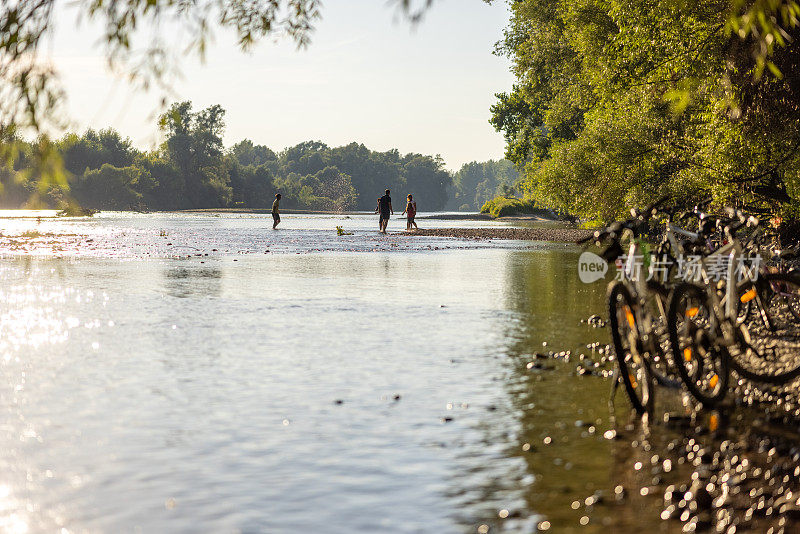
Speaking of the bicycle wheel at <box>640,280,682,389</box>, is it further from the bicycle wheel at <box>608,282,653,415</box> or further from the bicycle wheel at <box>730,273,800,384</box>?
the bicycle wheel at <box>730,273,800,384</box>

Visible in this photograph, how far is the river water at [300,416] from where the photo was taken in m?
4.86

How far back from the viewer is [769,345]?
9.09m

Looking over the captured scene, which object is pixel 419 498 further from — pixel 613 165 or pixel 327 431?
pixel 613 165

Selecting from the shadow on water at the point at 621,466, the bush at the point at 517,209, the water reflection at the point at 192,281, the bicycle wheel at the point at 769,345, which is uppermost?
the bush at the point at 517,209

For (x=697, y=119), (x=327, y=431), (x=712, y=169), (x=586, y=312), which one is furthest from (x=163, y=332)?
(x=697, y=119)

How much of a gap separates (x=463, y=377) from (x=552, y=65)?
3646cm

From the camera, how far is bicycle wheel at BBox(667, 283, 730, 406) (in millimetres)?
7359

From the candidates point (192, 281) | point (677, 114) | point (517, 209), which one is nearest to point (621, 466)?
point (677, 114)

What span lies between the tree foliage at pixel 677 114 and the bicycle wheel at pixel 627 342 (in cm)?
172

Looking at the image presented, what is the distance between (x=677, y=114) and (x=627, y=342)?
19.3ft

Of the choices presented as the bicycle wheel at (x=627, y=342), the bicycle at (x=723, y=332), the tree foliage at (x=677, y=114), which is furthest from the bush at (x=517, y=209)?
the bicycle wheel at (x=627, y=342)

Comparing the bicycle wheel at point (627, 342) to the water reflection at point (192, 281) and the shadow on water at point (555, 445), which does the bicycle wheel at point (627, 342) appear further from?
the water reflection at point (192, 281)

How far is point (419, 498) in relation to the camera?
5039mm

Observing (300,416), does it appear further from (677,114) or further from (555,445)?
(677,114)
